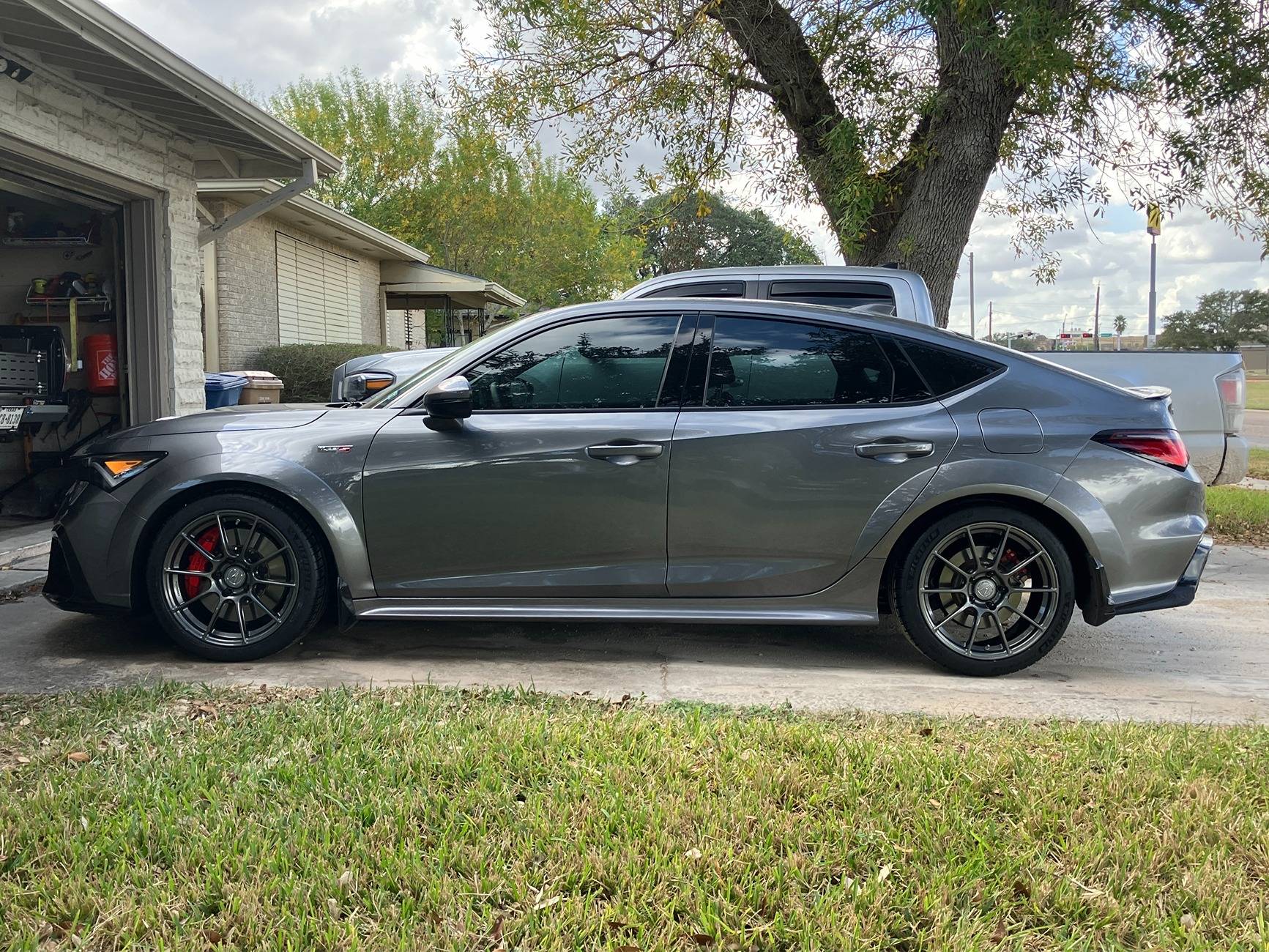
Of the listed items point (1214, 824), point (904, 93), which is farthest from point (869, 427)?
point (904, 93)

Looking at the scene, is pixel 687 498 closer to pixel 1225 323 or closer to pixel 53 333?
pixel 53 333

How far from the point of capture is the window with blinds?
56.2 feet

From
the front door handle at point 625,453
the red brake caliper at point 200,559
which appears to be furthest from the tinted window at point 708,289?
the red brake caliper at point 200,559

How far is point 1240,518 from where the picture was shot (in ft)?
30.4

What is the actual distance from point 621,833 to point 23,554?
5886mm

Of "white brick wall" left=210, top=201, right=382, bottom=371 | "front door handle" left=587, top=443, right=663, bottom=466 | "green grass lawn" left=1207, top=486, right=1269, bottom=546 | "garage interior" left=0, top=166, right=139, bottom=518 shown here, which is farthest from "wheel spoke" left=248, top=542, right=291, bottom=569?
"white brick wall" left=210, top=201, right=382, bottom=371

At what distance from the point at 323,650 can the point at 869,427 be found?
107 inches

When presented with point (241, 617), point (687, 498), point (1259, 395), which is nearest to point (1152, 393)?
point (687, 498)

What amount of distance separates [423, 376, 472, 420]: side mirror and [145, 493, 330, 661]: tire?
2.55 feet

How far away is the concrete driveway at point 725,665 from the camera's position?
4129 mm

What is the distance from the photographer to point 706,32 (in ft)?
38.5

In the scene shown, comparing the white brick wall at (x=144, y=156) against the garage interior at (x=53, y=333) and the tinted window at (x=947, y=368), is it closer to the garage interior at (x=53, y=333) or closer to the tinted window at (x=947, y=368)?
the garage interior at (x=53, y=333)

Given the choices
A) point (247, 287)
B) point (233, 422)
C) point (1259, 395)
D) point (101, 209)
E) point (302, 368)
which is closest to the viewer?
point (233, 422)

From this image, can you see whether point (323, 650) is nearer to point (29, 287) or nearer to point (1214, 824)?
point (1214, 824)
